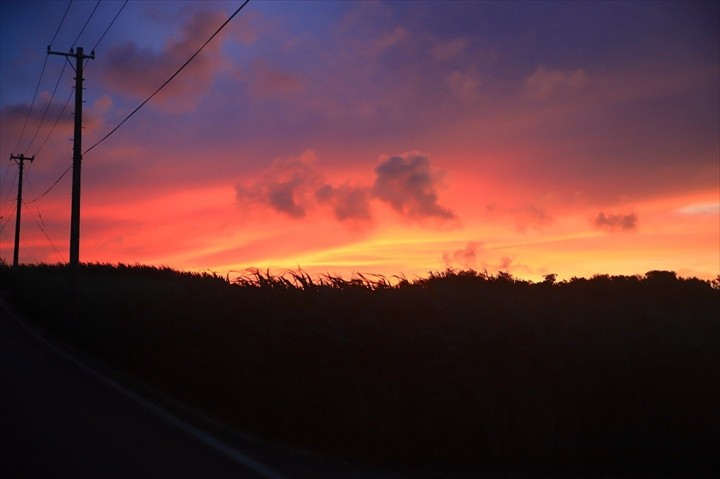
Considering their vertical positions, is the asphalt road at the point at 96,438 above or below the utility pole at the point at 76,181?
below

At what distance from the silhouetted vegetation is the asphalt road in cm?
141

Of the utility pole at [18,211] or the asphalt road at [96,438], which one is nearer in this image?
the asphalt road at [96,438]

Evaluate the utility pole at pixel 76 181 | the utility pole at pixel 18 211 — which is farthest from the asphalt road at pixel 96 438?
the utility pole at pixel 18 211

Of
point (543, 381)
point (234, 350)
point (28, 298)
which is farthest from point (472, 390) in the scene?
point (28, 298)

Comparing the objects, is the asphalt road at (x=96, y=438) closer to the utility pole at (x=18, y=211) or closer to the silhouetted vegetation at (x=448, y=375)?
the silhouetted vegetation at (x=448, y=375)

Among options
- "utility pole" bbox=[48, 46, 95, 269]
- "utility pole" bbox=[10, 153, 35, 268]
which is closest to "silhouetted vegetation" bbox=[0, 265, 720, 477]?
"utility pole" bbox=[48, 46, 95, 269]

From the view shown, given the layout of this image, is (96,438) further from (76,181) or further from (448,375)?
(76,181)

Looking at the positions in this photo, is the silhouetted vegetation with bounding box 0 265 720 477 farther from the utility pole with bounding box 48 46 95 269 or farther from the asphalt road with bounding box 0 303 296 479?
the utility pole with bounding box 48 46 95 269

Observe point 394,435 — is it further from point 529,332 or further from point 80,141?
point 80,141

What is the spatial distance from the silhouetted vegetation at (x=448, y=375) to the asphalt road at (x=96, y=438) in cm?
141

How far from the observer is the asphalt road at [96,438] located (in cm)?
709

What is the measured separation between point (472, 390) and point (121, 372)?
8543 millimetres

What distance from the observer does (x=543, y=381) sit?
34.1 ft

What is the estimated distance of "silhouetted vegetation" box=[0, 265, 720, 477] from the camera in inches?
388
